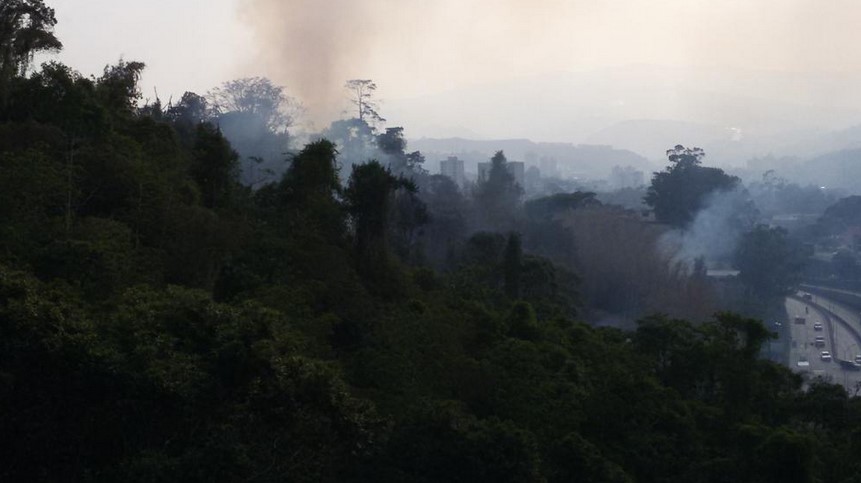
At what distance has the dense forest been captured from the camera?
764cm

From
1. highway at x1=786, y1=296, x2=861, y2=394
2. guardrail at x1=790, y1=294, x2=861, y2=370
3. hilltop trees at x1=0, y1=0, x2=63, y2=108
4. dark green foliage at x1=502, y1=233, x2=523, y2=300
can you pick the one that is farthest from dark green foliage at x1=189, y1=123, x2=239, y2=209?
guardrail at x1=790, y1=294, x2=861, y2=370

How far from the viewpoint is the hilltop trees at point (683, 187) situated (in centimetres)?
4150

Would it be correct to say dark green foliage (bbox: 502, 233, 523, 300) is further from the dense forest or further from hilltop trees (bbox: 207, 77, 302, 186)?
hilltop trees (bbox: 207, 77, 302, 186)

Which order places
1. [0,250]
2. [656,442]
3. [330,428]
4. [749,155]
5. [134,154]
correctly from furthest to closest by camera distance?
[749,155] → [134,154] → [656,442] → [0,250] → [330,428]

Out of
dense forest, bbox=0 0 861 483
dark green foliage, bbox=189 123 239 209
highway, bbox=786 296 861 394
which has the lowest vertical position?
highway, bbox=786 296 861 394

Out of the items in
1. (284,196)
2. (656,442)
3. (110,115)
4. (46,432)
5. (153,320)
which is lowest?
(656,442)

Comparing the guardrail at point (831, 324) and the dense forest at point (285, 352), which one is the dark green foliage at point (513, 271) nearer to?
the dense forest at point (285, 352)

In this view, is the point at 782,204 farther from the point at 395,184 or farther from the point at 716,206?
the point at 395,184

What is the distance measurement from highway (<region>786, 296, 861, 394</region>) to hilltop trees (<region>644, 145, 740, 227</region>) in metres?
6.03

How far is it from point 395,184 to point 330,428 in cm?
772

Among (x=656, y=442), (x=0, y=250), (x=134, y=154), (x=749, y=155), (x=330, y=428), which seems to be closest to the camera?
(x=330, y=428)

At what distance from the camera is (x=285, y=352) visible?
8.28 m

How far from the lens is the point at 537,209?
41.4 metres

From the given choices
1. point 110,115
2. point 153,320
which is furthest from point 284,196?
point 153,320
